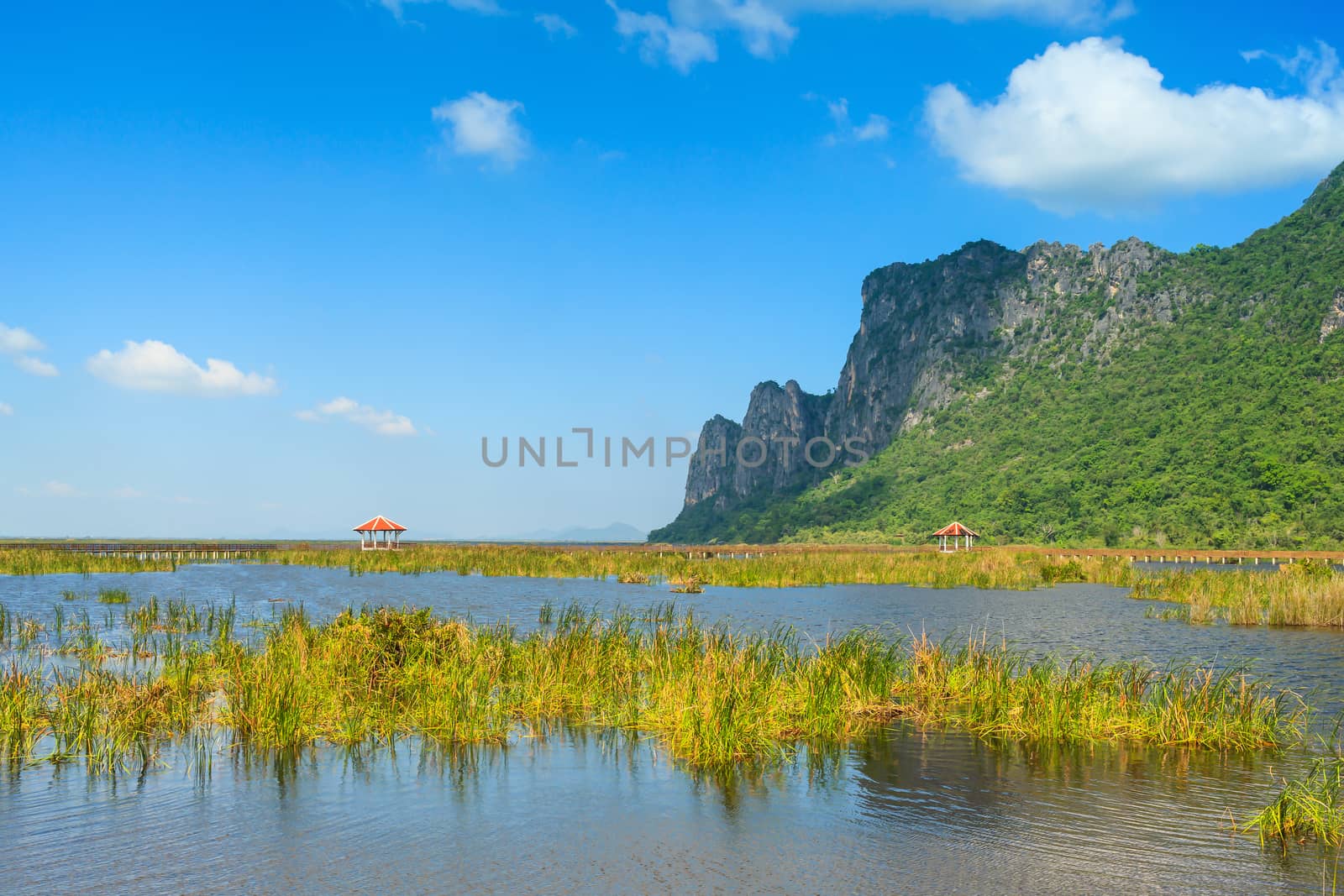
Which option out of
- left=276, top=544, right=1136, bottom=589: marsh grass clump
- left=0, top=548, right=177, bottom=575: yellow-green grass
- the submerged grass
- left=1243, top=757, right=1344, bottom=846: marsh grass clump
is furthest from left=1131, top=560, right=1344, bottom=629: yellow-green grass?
left=0, top=548, right=177, bottom=575: yellow-green grass

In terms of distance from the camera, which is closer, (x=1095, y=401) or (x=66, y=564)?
(x=66, y=564)

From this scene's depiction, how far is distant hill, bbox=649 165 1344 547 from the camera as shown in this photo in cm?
8625

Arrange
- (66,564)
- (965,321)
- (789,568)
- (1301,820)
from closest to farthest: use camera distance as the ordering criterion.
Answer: (1301,820)
(789,568)
(66,564)
(965,321)

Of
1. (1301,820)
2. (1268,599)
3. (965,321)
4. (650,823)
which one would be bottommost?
(650,823)

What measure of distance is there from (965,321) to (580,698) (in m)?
167

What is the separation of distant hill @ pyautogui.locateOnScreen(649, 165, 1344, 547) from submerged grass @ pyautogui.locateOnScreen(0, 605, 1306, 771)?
241 feet

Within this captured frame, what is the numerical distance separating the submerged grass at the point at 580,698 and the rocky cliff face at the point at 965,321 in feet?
462

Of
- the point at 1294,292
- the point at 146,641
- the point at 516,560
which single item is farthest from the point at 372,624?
the point at 1294,292

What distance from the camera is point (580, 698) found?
13.9m

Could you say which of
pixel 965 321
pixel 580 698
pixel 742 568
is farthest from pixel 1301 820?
pixel 965 321

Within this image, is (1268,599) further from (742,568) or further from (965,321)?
(965,321)

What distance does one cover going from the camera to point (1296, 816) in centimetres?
830

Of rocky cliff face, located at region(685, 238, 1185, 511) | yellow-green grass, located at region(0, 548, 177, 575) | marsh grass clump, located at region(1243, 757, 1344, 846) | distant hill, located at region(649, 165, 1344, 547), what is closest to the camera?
marsh grass clump, located at region(1243, 757, 1344, 846)

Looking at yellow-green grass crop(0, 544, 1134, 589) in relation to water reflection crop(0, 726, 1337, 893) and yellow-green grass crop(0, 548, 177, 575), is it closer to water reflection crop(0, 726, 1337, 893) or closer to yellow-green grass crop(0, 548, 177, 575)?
yellow-green grass crop(0, 548, 177, 575)
